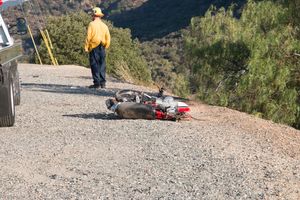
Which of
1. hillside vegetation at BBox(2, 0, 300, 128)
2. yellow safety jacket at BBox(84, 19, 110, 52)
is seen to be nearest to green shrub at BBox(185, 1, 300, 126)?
hillside vegetation at BBox(2, 0, 300, 128)

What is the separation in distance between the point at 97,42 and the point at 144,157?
682 centimetres

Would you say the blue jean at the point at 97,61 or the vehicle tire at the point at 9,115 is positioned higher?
the vehicle tire at the point at 9,115

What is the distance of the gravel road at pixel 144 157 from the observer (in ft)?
19.4

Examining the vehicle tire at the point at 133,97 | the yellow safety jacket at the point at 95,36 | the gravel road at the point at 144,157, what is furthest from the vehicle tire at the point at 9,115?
the yellow safety jacket at the point at 95,36

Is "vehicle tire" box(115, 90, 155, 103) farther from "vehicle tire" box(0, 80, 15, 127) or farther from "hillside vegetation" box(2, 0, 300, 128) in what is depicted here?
"hillside vegetation" box(2, 0, 300, 128)

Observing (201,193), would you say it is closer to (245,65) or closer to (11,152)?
(11,152)

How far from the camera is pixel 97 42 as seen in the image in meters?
13.7

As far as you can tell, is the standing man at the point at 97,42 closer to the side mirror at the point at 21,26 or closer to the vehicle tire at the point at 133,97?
the side mirror at the point at 21,26

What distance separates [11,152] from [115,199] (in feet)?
7.40

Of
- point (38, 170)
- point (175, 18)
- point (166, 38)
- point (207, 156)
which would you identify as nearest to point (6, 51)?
point (38, 170)

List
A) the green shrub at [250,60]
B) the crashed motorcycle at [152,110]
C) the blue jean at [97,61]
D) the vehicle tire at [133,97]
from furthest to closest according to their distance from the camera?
the blue jean at [97,61], the green shrub at [250,60], the vehicle tire at [133,97], the crashed motorcycle at [152,110]

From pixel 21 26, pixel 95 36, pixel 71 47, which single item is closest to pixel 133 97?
pixel 21 26

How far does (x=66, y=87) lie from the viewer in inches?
585

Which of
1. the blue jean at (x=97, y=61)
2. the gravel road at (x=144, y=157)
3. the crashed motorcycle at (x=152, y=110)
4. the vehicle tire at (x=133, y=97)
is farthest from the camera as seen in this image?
A: the blue jean at (x=97, y=61)
